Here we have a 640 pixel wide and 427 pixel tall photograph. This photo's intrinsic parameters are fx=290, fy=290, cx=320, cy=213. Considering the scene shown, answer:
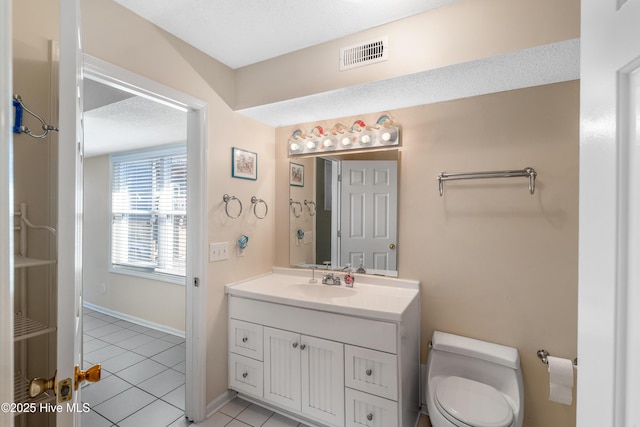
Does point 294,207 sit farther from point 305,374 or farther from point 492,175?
point 492,175

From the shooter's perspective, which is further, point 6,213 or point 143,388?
point 143,388

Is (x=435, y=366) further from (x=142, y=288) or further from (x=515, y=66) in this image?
(x=142, y=288)

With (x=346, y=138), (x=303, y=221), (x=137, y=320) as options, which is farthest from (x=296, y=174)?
(x=137, y=320)

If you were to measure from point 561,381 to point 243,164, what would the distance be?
2.38 m

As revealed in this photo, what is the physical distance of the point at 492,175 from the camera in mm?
1813

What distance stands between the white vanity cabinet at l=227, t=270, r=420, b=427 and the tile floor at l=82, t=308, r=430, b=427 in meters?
0.17

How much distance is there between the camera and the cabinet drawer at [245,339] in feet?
6.54

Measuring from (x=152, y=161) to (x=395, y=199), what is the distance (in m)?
3.12

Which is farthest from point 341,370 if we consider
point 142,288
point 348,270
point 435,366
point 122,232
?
point 122,232

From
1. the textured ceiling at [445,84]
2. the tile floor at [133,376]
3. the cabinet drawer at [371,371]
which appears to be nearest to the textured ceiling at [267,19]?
the textured ceiling at [445,84]

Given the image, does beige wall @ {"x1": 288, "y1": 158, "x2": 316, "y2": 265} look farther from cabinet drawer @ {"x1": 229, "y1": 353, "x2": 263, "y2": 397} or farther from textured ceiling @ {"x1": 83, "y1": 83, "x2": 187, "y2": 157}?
textured ceiling @ {"x1": 83, "y1": 83, "x2": 187, "y2": 157}

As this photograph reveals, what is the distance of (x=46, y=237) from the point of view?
1213 mm

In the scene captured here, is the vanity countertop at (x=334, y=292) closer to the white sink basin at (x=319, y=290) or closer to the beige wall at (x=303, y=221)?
the white sink basin at (x=319, y=290)

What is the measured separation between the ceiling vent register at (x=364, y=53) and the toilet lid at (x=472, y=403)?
1.91 m
